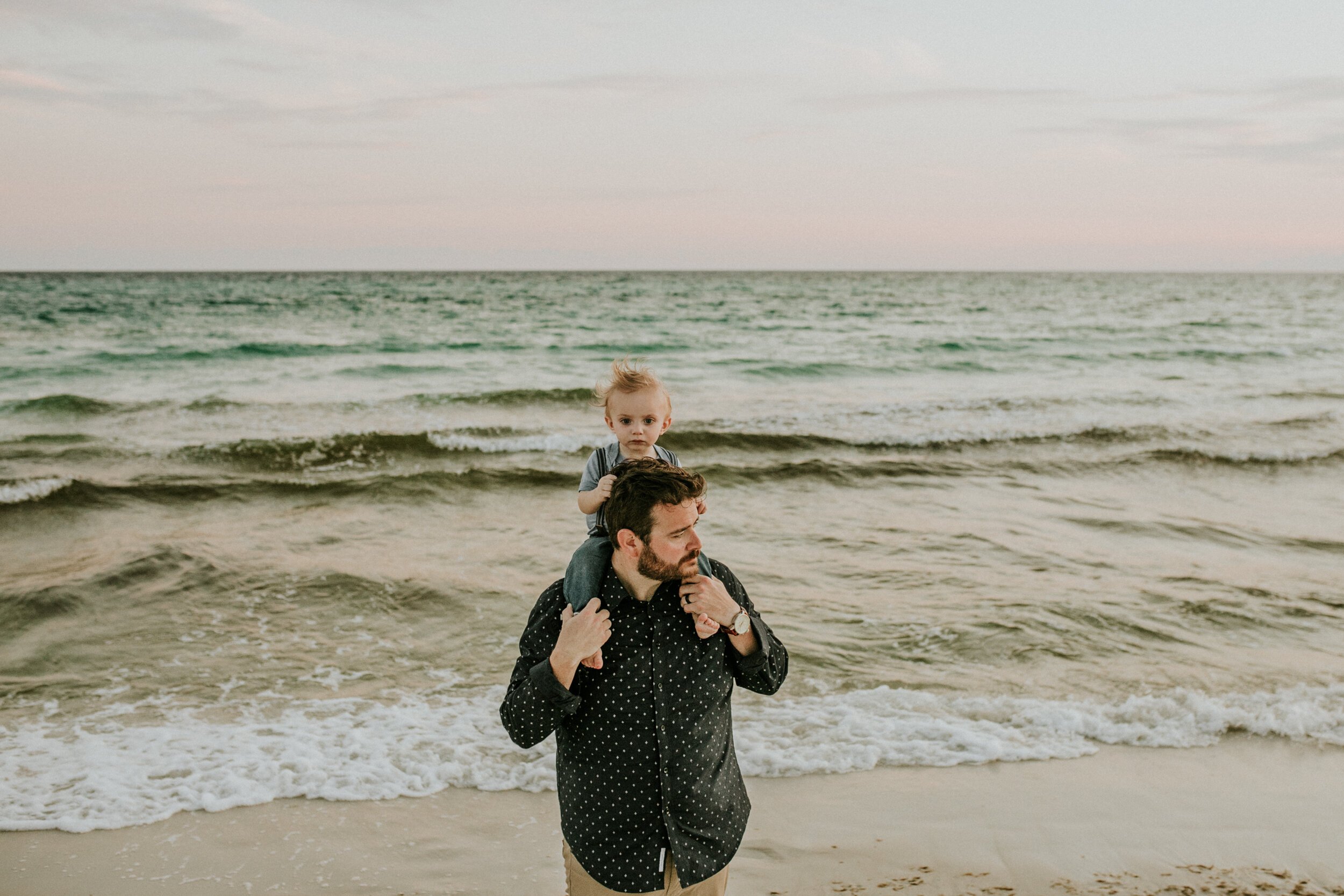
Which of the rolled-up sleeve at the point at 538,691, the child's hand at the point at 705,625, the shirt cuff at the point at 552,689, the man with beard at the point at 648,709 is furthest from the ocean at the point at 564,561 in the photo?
the child's hand at the point at 705,625

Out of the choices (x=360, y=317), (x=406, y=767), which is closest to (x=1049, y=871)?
(x=406, y=767)

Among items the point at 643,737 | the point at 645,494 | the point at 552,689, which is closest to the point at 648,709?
the point at 643,737

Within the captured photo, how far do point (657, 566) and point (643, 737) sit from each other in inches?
19.2

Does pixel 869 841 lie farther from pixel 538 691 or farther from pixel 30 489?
pixel 30 489

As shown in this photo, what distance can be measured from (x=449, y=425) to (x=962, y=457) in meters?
8.57

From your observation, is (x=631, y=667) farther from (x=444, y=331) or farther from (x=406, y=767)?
(x=444, y=331)

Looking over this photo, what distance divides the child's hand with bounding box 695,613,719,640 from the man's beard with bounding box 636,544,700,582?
0.13m

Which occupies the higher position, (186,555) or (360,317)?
(360,317)

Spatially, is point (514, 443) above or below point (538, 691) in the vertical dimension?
below

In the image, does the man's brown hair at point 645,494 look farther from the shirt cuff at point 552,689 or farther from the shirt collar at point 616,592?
the shirt cuff at point 552,689

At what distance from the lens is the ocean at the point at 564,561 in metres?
5.60

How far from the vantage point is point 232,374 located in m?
22.0

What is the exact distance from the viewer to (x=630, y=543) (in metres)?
2.51

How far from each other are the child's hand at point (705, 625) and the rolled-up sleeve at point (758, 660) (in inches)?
5.1
